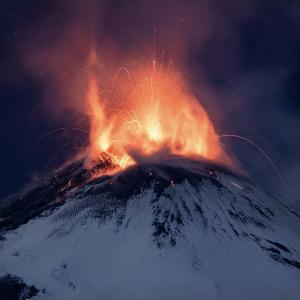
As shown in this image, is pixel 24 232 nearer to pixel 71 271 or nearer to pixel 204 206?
pixel 71 271

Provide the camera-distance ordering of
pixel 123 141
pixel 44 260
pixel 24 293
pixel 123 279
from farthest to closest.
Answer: pixel 123 141
pixel 44 260
pixel 123 279
pixel 24 293

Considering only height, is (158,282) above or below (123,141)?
below

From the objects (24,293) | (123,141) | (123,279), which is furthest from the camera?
(123,141)

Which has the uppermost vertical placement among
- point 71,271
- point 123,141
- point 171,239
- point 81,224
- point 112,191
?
point 123,141

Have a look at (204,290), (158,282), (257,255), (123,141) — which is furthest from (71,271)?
(123,141)

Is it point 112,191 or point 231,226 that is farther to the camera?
point 112,191

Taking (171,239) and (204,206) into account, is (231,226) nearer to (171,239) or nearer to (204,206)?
(204,206)

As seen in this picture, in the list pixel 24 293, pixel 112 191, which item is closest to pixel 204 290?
pixel 24 293
